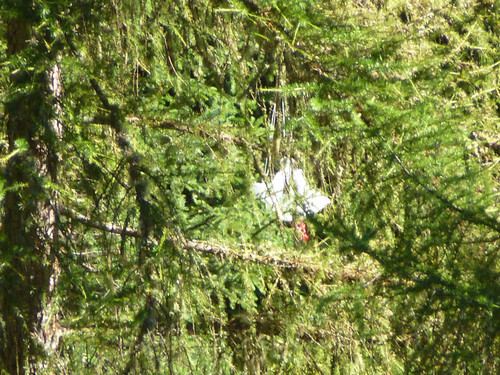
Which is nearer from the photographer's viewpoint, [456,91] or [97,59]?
[97,59]

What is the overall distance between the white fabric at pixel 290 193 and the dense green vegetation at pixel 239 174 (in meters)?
0.06

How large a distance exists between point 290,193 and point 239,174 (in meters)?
0.57

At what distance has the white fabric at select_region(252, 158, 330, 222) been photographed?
2998mm

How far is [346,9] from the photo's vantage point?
2.81 m

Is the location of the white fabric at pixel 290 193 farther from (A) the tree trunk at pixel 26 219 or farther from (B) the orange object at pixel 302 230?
(A) the tree trunk at pixel 26 219

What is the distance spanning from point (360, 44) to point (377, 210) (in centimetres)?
65

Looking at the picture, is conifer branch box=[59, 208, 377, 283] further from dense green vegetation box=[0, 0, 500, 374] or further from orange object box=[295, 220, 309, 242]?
orange object box=[295, 220, 309, 242]

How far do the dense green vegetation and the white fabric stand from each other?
2.4 inches

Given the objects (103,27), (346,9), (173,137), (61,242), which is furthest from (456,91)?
(61,242)

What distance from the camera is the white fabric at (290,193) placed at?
9.84 feet

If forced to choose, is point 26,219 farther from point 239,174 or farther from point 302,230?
point 302,230

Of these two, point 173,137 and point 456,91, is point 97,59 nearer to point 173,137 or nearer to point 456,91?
point 173,137

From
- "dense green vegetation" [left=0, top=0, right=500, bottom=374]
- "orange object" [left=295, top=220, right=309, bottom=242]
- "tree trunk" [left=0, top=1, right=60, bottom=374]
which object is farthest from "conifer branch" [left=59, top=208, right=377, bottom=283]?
"tree trunk" [left=0, top=1, right=60, bottom=374]

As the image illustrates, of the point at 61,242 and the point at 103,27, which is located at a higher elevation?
the point at 103,27
